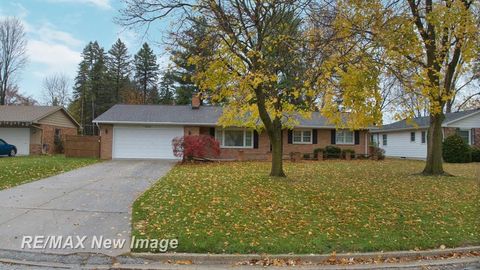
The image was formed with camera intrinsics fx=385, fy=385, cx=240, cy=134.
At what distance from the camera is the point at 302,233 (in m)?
6.76

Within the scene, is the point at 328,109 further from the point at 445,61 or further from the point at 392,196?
the point at 445,61

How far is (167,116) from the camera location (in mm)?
24547

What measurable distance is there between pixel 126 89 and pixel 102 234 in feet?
151

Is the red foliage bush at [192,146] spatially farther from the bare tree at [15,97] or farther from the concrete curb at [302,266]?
the bare tree at [15,97]

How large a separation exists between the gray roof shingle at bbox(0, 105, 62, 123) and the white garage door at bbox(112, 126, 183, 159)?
7594 millimetres

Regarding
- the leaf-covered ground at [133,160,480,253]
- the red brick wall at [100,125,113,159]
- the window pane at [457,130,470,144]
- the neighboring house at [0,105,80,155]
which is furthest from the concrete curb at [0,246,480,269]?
the window pane at [457,130,470,144]

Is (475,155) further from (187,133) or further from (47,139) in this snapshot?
(47,139)

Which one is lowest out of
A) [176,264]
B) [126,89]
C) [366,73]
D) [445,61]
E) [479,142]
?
[176,264]

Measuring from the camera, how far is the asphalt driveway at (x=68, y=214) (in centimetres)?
615

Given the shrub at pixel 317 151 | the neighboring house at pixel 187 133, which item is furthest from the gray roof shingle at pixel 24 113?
the shrub at pixel 317 151

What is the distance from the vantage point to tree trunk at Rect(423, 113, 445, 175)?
1563 cm

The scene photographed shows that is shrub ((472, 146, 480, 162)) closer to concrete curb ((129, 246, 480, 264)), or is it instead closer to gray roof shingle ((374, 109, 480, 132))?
gray roof shingle ((374, 109, 480, 132))

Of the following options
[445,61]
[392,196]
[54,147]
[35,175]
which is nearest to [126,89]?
[54,147]

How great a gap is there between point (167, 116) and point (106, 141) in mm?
3997
